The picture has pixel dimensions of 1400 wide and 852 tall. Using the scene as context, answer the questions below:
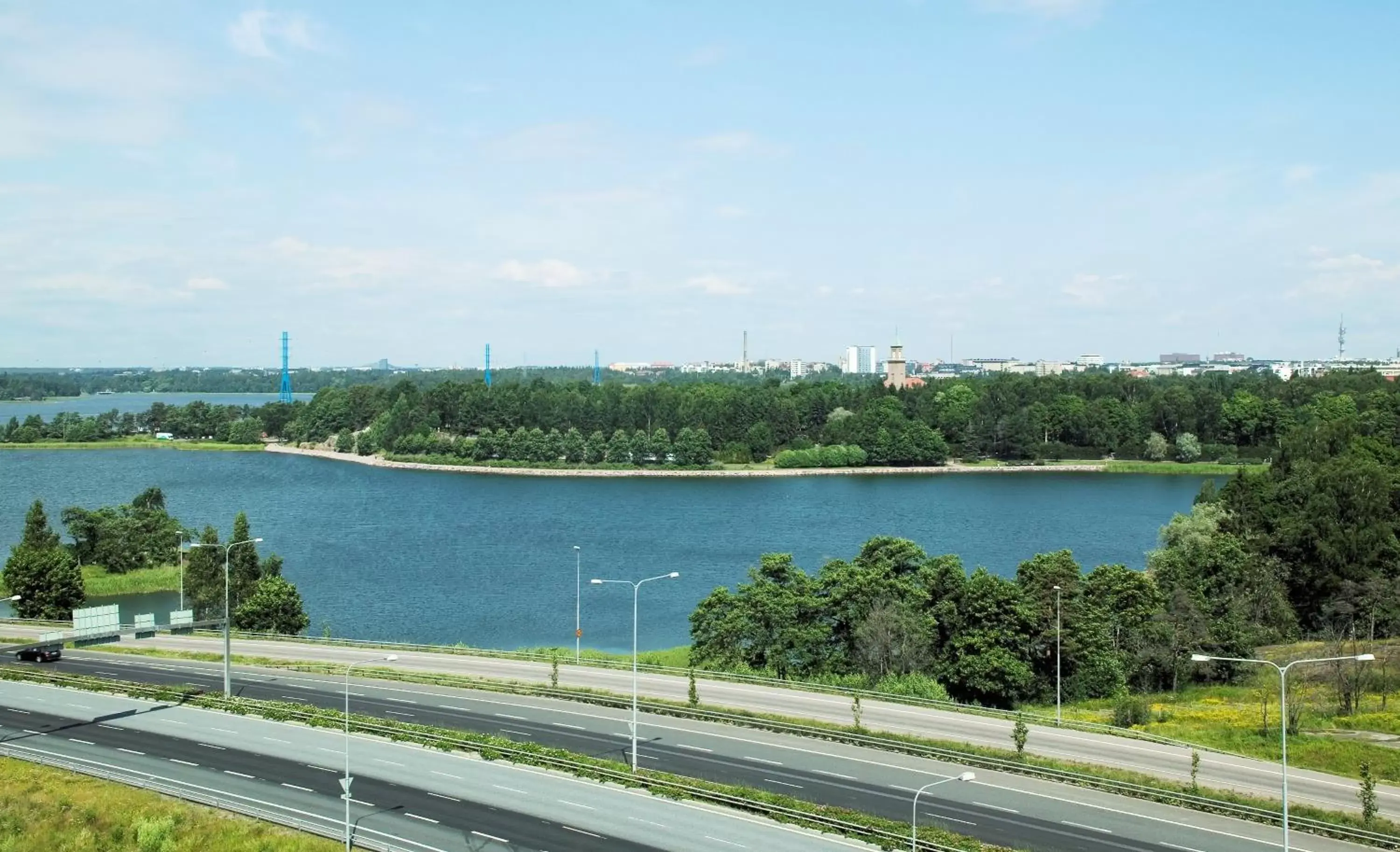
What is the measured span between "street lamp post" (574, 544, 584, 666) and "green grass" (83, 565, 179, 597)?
22.1 metres

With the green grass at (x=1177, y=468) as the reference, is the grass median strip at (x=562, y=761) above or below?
below

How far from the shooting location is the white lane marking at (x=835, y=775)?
87.1 ft

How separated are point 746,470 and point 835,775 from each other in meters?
94.4

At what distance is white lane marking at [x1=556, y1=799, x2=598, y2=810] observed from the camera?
2402cm

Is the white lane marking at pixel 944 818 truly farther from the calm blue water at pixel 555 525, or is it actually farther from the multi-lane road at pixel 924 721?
the calm blue water at pixel 555 525

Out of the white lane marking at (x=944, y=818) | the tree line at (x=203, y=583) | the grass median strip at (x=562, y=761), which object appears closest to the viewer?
the grass median strip at (x=562, y=761)

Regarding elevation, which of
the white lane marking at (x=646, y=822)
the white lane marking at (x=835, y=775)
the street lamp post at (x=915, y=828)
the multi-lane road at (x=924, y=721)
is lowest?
the multi-lane road at (x=924, y=721)

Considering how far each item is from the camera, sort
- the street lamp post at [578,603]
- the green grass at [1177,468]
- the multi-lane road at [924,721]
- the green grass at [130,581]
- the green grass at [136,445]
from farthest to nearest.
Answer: the green grass at [136,445], the green grass at [1177,468], the green grass at [130,581], the street lamp post at [578,603], the multi-lane road at [924,721]

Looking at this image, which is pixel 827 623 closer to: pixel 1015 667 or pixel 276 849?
pixel 1015 667

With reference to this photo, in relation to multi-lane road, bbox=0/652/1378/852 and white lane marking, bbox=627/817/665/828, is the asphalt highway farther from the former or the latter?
multi-lane road, bbox=0/652/1378/852

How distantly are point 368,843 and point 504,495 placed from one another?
83250 millimetres

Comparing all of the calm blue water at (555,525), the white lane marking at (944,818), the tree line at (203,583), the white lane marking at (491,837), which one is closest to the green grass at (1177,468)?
the calm blue water at (555,525)

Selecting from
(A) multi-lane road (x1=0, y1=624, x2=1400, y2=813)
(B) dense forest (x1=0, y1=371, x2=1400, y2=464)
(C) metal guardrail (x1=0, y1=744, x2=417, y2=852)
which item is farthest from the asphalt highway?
(B) dense forest (x1=0, y1=371, x2=1400, y2=464)

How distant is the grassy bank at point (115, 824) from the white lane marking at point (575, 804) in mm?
4732
